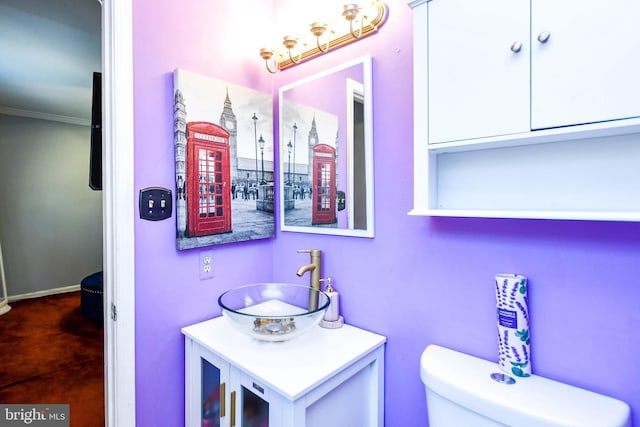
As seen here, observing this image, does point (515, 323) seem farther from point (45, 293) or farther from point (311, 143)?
point (45, 293)

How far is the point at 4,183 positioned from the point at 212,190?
412cm

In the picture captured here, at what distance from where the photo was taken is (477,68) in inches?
31.5

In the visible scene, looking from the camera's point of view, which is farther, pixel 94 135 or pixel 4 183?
pixel 4 183

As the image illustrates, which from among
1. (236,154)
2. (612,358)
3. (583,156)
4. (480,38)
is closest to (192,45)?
(236,154)

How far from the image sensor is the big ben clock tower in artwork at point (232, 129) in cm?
129

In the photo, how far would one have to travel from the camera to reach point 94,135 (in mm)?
1235

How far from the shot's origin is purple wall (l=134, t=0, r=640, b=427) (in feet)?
2.51

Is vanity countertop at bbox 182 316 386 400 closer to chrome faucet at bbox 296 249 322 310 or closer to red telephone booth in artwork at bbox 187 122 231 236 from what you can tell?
chrome faucet at bbox 296 249 322 310

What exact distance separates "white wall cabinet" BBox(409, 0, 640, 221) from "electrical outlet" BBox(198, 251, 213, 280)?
89 cm

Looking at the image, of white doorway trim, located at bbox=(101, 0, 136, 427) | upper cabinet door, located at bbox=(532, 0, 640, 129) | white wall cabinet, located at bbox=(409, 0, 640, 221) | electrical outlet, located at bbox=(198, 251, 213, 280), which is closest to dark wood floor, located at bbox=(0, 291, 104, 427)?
white doorway trim, located at bbox=(101, 0, 136, 427)

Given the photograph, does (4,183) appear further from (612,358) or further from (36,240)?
(612,358)

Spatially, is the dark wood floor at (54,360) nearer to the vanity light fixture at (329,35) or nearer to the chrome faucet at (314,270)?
the chrome faucet at (314,270)

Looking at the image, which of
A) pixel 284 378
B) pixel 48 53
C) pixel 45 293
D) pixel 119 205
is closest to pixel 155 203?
pixel 119 205

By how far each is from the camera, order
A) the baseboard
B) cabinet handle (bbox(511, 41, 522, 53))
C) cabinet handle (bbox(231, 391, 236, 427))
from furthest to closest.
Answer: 1. the baseboard
2. cabinet handle (bbox(231, 391, 236, 427))
3. cabinet handle (bbox(511, 41, 522, 53))
